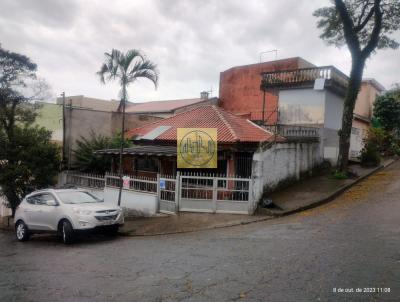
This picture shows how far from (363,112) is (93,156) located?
72.6 ft

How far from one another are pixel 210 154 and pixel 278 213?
169 inches

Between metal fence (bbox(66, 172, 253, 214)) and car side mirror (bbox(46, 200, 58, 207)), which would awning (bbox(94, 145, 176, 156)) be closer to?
metal fence (bbox(66, 172, 253, 214))

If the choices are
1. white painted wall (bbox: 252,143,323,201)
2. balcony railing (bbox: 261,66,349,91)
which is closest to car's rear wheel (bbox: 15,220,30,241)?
white painted wall (bbox: 252,143,323,201)

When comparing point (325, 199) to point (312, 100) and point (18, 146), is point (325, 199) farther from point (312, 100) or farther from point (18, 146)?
point (18, 146)

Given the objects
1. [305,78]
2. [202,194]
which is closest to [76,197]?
[202,194]

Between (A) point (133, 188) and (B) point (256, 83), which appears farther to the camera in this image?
(B) point (256, 83)

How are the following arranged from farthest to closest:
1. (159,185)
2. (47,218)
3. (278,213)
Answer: (159,185)
(278,213)
(47,218)

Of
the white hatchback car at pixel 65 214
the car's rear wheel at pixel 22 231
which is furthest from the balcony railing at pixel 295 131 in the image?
the car's rear wheel at pixel 22 231

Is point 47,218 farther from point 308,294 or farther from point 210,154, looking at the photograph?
point 308,294

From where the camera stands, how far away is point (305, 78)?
836 inches

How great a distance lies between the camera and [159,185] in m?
14.7

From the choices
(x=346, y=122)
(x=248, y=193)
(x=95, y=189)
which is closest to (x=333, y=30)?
(x=346, y=122)

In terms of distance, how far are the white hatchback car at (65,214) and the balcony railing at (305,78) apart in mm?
13443

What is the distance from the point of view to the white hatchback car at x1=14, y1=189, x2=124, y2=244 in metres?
11.4
